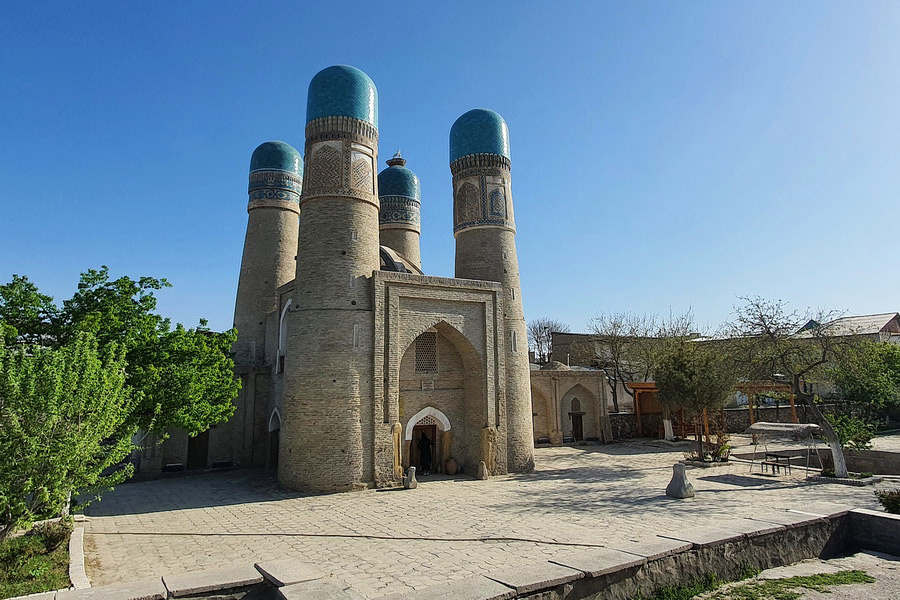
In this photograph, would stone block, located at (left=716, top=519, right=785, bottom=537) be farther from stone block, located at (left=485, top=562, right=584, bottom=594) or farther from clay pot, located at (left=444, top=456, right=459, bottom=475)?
clay pot, located at (left=444, top=456, right=459, bottom=475)

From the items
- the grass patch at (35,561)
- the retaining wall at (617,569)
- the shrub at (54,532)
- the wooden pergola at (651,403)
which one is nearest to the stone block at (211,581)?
the retaining wall at (617,569)

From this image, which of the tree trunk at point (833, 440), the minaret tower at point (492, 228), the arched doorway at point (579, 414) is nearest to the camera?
the tree trunk at point (833, 440)

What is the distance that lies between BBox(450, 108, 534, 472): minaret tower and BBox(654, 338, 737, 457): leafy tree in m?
5.79

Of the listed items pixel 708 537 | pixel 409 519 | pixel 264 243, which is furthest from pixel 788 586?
pixel 264 243

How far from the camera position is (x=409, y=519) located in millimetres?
10992

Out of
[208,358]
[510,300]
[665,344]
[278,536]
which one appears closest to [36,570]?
[278,536]

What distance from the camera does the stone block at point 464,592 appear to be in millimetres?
4993

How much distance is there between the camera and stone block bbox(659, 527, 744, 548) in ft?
22.2

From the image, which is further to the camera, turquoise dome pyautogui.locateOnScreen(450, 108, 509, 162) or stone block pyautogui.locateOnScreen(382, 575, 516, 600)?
turquoise dome pyautogui.locateOnScreen(450, 108, 509, 162)

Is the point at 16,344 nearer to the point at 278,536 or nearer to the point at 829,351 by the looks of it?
the point at 278,536

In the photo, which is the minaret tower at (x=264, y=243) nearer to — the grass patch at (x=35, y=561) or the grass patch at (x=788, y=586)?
the grass patch at (x=35, y=561)

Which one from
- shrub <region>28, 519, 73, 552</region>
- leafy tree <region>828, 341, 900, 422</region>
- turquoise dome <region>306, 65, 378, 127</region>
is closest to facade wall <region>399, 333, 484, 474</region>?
turquoise dome <region>306, 65, 378, 127</region>

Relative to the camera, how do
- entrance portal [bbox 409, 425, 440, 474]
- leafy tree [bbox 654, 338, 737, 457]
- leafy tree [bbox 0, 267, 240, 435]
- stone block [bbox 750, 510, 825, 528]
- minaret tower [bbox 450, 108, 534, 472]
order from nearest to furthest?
stone block [bbox 750, 510, 825, 528], leafy tree [bbox 0, 267, 240, 435], entrance portal [bbox 409, 425, 440, 474], minaret tower [bbox 450, 108, 534, 472], leafy tree [bbox 654, 338, 737, 457]

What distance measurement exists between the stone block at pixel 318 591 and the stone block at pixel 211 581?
0.49 m
